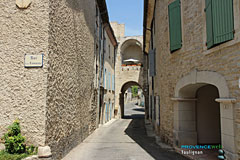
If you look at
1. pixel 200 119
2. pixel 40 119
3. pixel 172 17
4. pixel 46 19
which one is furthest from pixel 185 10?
pixel 40 119

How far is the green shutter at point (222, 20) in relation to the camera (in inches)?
163

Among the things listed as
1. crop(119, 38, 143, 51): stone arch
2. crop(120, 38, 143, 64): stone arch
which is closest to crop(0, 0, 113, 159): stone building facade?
crop(119, 38, 143, 51): stone arch

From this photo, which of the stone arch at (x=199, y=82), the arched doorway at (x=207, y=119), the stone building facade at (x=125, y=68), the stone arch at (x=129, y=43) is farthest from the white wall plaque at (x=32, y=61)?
the stone arch at (x=129, y=43)

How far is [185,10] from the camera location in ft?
20.7

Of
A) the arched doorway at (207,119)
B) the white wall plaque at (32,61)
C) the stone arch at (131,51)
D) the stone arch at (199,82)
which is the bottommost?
the arched doorway at (207,119)

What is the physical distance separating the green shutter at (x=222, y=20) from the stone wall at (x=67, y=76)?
415 cm

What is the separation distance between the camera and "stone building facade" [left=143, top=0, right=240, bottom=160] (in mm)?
4145

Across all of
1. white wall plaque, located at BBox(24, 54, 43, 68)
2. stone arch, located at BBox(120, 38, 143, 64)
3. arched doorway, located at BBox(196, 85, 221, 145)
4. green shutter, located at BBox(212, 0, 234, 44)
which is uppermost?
stone arch, located at BBox(120, 38, 143, 64)

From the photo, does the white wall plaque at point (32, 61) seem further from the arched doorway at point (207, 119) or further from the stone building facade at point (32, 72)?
the arched doorway at point (207, 119)

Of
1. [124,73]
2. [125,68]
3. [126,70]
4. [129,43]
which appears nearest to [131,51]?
[129,43]

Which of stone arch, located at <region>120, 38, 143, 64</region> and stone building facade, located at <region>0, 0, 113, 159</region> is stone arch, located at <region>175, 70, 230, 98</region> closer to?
stone building facade, located at <region>0, 0, 113, 159</region>

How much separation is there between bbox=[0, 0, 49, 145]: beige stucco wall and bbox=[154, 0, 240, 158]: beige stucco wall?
4210mm

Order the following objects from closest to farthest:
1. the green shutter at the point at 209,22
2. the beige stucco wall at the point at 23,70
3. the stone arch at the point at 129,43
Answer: the beige stucco wall at the point at 23,70 < the green shutter at the point at 209,22 < the stone arch at the point at 129,43

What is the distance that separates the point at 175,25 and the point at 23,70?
5114 millimetres
